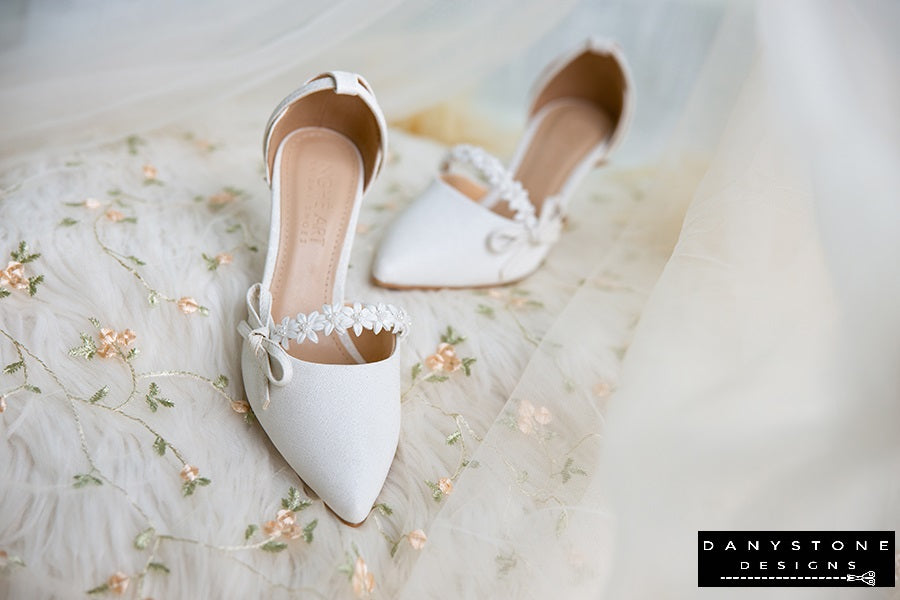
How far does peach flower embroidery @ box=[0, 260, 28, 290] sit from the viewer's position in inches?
32.7

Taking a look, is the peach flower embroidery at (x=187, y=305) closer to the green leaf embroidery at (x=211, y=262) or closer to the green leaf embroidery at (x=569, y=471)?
the green leaf embroidery at (x=211, y=262)

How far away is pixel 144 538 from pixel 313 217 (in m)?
0.43

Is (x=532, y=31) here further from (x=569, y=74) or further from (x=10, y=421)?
(x=10, y=421)

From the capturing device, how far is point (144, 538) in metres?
0.66

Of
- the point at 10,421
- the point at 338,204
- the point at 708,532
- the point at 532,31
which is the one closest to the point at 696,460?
the point at 708,532

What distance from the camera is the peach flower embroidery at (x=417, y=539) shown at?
2.31ft

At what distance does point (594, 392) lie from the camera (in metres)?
0.80

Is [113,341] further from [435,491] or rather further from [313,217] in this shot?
[435,491]

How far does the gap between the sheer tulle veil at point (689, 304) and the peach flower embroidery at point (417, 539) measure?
0.10 feet

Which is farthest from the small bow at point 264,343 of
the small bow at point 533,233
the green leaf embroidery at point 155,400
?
the small bow at point 533,233

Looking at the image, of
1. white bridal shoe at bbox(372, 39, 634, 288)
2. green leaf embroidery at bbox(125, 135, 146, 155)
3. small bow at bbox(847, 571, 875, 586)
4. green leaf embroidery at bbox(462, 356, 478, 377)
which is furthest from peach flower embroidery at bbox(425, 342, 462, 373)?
green leaf embroidery at bbox(125, 135, 146, 155)

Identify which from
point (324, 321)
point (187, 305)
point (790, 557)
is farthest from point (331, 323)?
point (790, 557)

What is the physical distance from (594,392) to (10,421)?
1.91 ft

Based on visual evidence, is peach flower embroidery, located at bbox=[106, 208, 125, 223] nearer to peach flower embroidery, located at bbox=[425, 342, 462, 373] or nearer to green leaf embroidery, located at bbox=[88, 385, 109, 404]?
green leaf embroidery, located at bbox=[88, 385, 109, 404]
